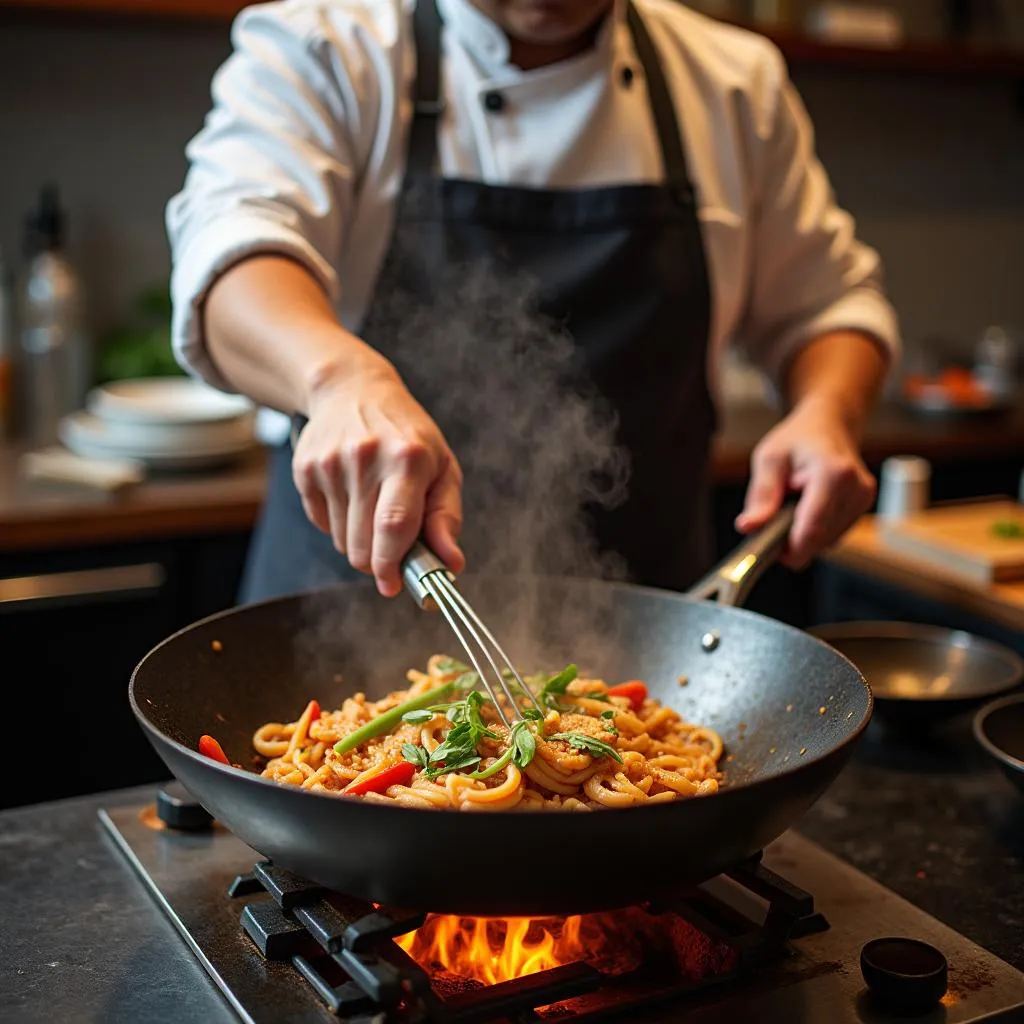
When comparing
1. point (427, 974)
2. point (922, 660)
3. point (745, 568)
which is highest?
point (745, 568)

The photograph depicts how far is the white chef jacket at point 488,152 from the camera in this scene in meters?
1.53

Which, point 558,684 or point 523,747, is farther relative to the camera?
point 558,684

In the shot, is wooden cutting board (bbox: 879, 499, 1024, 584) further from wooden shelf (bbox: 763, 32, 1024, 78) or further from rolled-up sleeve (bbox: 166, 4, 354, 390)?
wooden shelf (bbox: 763, 32, 1024, 78)

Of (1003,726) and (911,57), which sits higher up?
(911,57)

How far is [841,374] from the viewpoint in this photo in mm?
1766

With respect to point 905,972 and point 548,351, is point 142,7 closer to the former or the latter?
point 548,351

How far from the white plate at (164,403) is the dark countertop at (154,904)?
1384mm

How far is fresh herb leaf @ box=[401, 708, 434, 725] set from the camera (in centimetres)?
110

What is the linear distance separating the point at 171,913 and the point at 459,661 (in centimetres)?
40

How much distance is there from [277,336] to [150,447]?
138 cm

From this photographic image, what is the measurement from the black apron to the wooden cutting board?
21.3 inches

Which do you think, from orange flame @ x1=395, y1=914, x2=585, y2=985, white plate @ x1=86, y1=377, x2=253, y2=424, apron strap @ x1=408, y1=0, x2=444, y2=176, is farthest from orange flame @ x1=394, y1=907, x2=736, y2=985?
white plate @ x1=86, y1=377, x2=253, y2=424

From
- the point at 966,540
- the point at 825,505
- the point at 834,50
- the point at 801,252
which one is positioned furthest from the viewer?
Answer: the point at 834,50

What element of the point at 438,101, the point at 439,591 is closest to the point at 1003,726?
the point at 439,591
